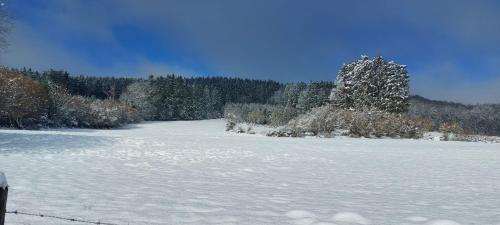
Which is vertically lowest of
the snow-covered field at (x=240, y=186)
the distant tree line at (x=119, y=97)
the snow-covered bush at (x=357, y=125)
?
the snow-covered field at (x=240, y=186)

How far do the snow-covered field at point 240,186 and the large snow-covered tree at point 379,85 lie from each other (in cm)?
4031

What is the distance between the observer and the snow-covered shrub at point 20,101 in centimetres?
4428

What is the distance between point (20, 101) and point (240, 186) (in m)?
42.0

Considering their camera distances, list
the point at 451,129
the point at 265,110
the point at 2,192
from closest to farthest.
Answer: the point at 2,192 → the point at 451,129 → the point at 265,110

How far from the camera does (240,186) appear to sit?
443 inches

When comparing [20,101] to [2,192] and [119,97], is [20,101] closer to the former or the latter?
[2,192]

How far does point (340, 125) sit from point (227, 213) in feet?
104

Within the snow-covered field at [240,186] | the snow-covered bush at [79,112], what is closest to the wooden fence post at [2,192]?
the snow-covered field at [240,186]

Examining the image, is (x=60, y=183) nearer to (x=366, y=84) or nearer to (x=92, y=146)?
(x=92, y=146)

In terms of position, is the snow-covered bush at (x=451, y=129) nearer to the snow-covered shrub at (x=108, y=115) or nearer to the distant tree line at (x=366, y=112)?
the distant tree line at (x=366, y=112)

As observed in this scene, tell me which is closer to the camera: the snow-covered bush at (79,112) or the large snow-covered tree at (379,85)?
the snow-covered bush at (79,112)

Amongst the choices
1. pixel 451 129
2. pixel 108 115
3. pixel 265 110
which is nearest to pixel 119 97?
pixel 265 110

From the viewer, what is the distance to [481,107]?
418 ft

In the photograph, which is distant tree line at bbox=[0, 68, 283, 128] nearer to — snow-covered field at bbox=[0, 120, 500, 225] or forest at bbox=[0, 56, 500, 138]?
forest at bbox=[0, 56, 500, 138]
